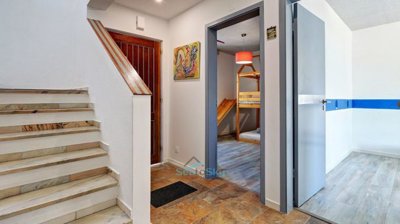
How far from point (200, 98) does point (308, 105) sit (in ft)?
4.68

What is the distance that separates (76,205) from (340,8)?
4287 mm

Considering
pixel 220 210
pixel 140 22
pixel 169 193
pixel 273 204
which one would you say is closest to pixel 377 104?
pixel 273 204

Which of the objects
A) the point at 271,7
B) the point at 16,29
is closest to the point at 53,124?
the point at 16,29

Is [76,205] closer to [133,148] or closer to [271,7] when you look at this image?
[133,148]

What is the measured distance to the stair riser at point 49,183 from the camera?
1.48 m

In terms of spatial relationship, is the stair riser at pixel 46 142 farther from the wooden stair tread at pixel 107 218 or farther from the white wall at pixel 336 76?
the white wall at pixel 336 76

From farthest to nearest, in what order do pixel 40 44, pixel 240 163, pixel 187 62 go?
pixel 240 163
pixel 187 62
pixel 40 44

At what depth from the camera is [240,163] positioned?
3527 millimetres

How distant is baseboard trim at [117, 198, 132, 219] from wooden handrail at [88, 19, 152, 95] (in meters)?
0.95

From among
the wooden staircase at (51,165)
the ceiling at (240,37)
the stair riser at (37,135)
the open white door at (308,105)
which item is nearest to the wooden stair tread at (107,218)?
the wooden staircase at (51,165)

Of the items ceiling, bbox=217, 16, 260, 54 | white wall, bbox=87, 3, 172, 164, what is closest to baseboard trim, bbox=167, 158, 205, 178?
white wall, bbox=87, 3, 172, 164

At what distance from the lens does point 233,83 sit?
676 cm

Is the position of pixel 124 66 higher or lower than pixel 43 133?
higher

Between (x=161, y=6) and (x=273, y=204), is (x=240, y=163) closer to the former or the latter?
(x=273, y=204)
